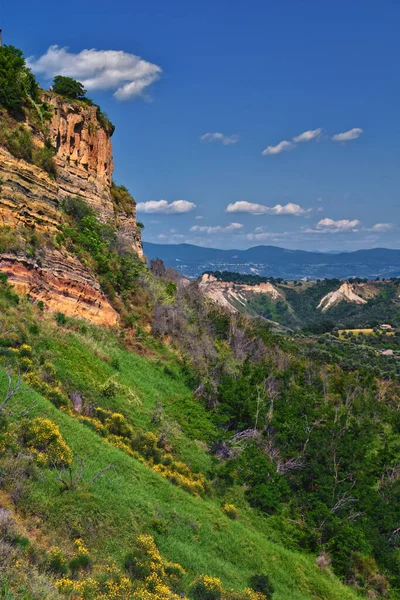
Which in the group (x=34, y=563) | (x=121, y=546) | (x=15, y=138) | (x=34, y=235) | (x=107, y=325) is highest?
(x=15, y=138)

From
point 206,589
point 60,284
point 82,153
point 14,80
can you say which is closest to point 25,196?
point 60,284

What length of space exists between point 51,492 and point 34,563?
223cm

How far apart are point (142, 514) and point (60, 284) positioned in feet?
47.2

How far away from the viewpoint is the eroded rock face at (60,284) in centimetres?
2100

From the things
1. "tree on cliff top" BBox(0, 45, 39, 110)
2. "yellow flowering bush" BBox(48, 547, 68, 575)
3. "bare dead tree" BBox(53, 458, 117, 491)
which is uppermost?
"tree on cliff top" BBox(0, 45, 39, 110)

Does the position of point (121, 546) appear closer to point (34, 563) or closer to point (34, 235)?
point (34, 563)

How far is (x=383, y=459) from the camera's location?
28625mm

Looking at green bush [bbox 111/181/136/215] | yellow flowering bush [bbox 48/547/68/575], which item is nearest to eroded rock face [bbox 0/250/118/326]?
yellow flowering bush [bbox 48/547/68/575]

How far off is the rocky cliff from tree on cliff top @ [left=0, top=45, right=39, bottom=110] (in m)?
2.35

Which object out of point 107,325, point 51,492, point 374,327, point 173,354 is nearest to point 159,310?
point 173,354

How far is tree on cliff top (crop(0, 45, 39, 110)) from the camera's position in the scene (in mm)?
25781

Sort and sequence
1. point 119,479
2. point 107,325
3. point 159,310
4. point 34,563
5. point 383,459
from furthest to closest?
point 159,310 < point 383,459 < point 107,325 < point 119,479 < point 34,563

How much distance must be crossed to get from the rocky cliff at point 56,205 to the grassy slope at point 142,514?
3131 millimetres

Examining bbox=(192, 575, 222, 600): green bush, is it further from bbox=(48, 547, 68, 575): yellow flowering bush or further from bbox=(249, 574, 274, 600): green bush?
bbox=(48, 547, 68, 575): yellow flowering bush
